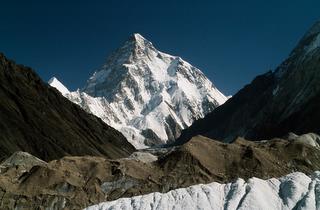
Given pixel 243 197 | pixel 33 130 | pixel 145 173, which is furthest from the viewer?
pixel 33 130

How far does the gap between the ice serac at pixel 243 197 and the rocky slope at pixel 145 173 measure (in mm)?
12176

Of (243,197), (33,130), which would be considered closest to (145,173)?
(243,197)

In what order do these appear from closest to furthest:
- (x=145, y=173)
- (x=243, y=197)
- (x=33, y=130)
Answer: (x=243, y=197) → (x=145, y=173) → (x=33, y=130)

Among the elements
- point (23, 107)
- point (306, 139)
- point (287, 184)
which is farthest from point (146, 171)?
point (23, 107)

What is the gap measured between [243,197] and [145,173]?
25.1m

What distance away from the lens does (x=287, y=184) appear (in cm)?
6581

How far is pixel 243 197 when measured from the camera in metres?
64.2

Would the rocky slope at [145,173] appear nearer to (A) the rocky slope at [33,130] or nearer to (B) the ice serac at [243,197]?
(B) the ice serac at [243,197]

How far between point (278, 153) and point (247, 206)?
29.7 meters

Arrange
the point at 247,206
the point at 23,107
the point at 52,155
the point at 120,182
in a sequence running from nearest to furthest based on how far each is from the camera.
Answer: the point at 247,206
the point at 120,182
the point at 52,155
the point at 23,107

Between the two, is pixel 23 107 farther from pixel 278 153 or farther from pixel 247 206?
pixel 247 206

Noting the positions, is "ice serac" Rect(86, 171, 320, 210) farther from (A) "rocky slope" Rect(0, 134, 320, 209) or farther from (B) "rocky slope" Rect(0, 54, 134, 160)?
(B) "rocky slope" Rect(0, 54, 134, 160)

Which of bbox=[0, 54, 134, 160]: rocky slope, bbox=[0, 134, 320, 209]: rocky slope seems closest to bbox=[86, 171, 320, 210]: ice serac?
bbox=[0, 134, 320, 209]: rocky slope

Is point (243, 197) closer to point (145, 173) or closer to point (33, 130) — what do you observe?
point (145, 173)
